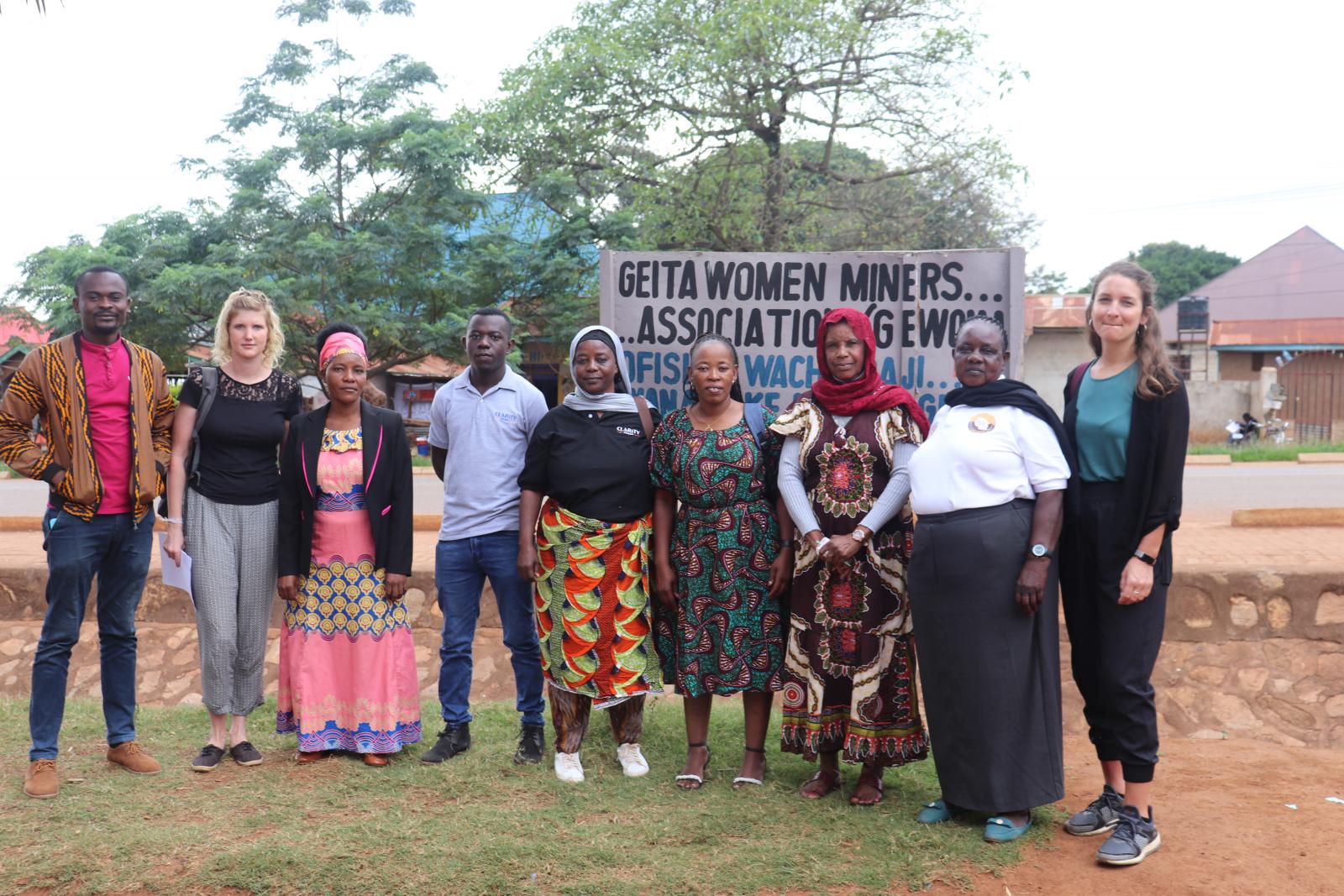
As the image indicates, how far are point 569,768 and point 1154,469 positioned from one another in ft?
8.21

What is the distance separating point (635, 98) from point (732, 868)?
15332 mm

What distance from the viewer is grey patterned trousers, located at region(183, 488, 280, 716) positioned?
4.45 m

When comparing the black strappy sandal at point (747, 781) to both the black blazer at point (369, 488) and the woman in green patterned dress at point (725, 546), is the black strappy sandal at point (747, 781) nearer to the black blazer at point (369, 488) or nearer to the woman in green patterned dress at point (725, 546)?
the woman in green patterned dress at point (725, 546)

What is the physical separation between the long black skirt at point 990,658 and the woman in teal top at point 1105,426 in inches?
10.3

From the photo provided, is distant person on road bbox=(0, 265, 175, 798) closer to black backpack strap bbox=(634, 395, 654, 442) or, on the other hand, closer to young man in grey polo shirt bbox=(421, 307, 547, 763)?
young man in grey polo shirt bbox=(421, 307, 547, 763)

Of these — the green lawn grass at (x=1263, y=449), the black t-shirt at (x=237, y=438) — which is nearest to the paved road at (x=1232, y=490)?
the green lawn grass at (x=1263, y=449)

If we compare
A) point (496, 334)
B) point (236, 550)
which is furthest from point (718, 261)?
point (236, 550)

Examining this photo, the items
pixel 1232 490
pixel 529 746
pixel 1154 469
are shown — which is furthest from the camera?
pixel 1232 490

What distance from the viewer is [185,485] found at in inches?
176

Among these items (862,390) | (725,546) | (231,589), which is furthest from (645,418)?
(231,589)

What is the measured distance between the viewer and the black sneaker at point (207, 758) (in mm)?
4496

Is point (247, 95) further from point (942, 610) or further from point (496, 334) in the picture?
point (942, 610)

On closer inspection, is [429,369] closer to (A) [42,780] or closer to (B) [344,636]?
(B) [344,636]

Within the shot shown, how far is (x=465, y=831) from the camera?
12.5 ft
